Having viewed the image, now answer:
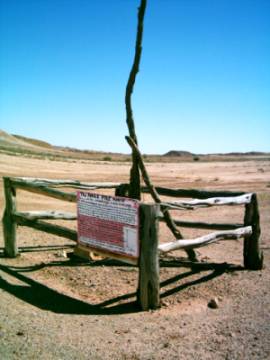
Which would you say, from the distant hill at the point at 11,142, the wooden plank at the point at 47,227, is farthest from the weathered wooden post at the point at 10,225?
the distant hill at the point at 11,142

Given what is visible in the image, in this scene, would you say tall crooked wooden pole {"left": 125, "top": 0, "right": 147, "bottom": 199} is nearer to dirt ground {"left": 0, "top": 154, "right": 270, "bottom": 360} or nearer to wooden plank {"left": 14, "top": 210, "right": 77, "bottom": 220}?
dirt ground {"left": 0, "top": 154, "right": 270, "bottom": 360}

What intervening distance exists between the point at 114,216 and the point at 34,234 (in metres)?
4.38

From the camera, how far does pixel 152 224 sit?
4.39 meters

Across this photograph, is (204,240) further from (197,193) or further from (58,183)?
(58,183)

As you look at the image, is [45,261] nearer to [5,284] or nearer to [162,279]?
[5,284]

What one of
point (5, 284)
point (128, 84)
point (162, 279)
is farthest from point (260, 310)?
point (128, 84)

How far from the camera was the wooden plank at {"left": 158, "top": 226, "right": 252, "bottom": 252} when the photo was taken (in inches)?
189

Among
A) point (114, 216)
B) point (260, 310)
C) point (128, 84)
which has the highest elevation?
point (128, 84)

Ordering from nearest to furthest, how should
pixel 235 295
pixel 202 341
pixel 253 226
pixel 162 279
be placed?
pixel 202 341, pixel 235 295, pixel 162 279, pixel 253 226

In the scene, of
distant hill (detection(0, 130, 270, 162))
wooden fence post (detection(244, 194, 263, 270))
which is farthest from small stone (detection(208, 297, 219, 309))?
distant hill (detection(0, 130, 270, 162))

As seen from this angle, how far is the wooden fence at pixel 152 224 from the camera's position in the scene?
4441 mm

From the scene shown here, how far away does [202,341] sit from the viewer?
375cm

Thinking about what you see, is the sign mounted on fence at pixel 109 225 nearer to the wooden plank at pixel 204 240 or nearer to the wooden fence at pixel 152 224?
the wooden fence at pixel 152 224

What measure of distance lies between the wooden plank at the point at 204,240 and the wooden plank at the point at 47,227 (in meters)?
1.50
